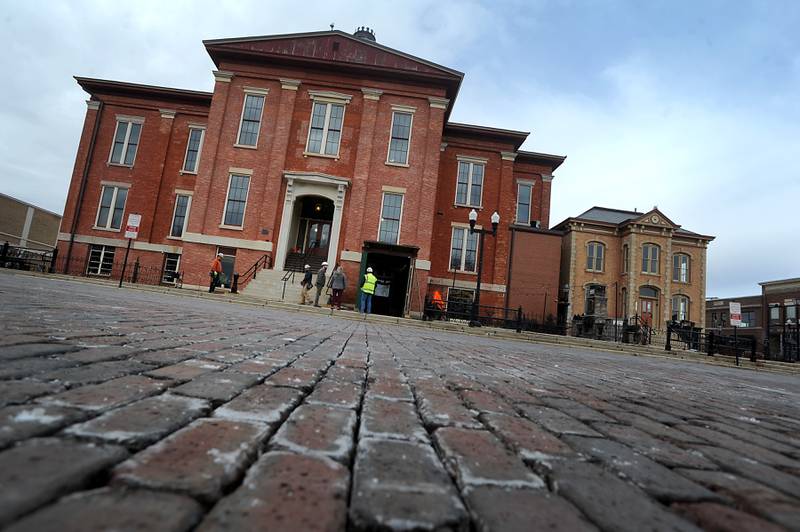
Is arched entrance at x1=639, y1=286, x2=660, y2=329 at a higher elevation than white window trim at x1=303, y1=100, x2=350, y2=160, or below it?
below

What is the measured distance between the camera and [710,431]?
208 centimetres

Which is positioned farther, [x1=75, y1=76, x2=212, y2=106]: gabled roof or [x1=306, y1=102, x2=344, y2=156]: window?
[x1=75, y1=76, x2=212, y2=106]: gabled roof

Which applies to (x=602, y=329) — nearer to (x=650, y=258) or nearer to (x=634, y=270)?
(x=634, y=270)

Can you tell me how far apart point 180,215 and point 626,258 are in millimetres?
29064

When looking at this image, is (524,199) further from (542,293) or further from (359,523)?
(359,523)

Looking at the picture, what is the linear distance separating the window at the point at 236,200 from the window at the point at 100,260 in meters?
8.04

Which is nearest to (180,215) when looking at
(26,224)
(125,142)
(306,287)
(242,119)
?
(125,142)

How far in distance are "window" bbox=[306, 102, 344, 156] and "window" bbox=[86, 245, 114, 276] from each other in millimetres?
12705

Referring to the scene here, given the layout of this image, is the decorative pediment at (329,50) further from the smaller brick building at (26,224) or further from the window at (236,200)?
the smaller brick building at (26,224)

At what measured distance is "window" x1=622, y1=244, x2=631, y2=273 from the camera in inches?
1105

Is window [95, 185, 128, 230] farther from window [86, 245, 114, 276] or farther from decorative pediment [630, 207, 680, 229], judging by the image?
decorative pediment [630, 207, 680, 229]

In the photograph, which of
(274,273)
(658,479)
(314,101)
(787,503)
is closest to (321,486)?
(658,479)

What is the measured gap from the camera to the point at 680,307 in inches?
1164

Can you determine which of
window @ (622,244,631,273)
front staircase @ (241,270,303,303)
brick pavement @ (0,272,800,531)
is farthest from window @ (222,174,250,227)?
window @ (622,244,631,273)
